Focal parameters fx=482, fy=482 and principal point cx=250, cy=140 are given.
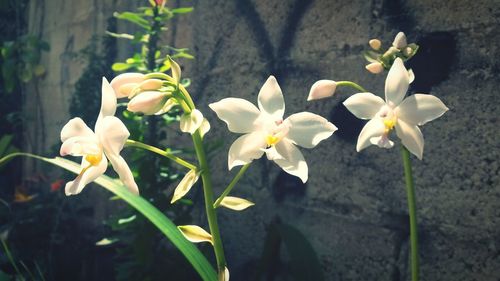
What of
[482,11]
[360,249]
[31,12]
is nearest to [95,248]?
[360,249]

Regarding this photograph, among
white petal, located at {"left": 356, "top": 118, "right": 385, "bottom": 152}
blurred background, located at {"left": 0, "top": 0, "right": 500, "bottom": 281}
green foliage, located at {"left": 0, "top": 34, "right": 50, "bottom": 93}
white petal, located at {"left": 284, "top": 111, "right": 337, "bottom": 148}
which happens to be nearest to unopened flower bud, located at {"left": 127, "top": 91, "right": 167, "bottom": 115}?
white petal, located at {"left": 284, "top": 111, "right": 337, "bottom": 148}

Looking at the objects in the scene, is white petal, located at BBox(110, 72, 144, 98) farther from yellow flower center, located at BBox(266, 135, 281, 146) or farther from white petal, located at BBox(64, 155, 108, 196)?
yellow flower center, located at BBox(266, 135, 281, 146)

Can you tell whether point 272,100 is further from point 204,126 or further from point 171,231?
point 171,231

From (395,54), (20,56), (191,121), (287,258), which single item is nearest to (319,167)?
(287,258)

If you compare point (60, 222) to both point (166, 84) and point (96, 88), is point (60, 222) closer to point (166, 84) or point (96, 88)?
point (96, 88)

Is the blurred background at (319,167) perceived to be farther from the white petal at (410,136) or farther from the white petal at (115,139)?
the white petal at (115,139)

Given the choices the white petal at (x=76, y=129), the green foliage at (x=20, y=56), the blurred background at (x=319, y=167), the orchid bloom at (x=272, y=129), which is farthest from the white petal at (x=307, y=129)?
the green foliage at (x=20, y=56)
